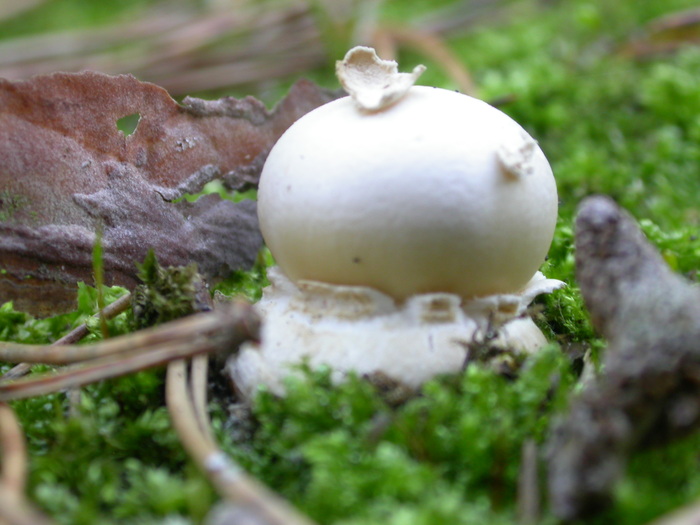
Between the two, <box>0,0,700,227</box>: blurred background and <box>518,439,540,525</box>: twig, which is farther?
<box>0,0,700,227</box>: blurred background

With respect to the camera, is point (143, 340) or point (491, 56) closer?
point (143, 340)

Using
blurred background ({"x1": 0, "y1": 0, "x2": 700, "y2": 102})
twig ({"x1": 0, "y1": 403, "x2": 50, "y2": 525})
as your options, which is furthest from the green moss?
blurred background ({"x1": 0, "y1": 0, "x2": 700, "y2": 102})

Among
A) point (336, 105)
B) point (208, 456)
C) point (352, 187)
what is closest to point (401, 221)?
point (352, 187)

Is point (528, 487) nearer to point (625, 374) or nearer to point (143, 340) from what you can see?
point (625, 374)

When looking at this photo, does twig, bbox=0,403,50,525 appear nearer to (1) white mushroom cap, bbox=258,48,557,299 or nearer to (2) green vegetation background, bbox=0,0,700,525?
(2) green vegetation background, bbox=0,0,700,525

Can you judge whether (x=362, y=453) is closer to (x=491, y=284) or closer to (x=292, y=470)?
(x=292, y=470)

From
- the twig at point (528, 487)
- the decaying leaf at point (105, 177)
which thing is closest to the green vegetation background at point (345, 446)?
the twig at point (528, 487)

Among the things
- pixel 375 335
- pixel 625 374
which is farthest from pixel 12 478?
pixel 625 374
